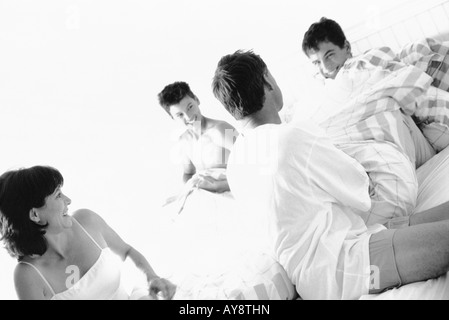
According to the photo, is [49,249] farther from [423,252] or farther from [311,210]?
[423,252]

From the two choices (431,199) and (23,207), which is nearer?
(23,207)

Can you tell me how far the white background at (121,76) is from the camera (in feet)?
4.11

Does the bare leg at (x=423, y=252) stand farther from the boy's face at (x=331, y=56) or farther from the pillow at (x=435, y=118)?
the boy's face at (x=331, y=56)

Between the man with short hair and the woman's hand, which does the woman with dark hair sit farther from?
the man with short hair

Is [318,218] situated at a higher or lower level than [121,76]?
lower

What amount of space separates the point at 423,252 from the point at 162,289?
499 mm

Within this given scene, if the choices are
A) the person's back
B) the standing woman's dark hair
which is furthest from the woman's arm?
the standing woman's dark hair

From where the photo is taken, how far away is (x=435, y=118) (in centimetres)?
119

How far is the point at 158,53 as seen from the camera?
1.68 metres

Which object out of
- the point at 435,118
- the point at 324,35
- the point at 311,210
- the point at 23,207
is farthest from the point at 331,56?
the point at 23,207

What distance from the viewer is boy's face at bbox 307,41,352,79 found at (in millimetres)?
1453

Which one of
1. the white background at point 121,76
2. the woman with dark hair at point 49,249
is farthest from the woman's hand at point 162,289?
the white background at point 121,76

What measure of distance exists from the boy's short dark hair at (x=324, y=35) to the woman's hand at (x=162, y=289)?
101 cm
